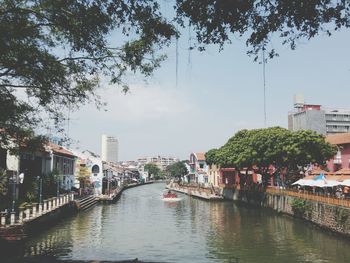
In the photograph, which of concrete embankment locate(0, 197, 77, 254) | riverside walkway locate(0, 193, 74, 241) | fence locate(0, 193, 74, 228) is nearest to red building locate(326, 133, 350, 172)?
concrete embankment locate(0, 197, 77, 254)

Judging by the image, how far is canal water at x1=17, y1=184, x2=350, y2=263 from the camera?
81.5ft

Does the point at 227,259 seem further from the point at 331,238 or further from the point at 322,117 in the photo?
the point at 322,117

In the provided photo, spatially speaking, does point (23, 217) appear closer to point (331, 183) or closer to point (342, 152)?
point (331, 183)

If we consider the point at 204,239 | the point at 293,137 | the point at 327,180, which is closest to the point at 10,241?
the point at 204,239

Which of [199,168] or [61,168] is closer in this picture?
[61,168]

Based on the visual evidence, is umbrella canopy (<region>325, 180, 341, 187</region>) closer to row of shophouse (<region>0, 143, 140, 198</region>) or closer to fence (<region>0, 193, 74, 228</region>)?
row of shophouse (<region>0, 143, 140, 198</region>)

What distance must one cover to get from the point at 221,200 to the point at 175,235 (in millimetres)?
39712

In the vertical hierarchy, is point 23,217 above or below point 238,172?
below

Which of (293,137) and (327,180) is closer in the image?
(327,180)

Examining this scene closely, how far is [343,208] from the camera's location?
3023cm

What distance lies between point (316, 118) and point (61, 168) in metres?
92.4

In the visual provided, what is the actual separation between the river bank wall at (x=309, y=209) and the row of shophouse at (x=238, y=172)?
353cm

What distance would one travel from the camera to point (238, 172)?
69188 mm

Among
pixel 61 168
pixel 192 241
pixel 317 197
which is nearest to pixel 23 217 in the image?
pixel 192 241
